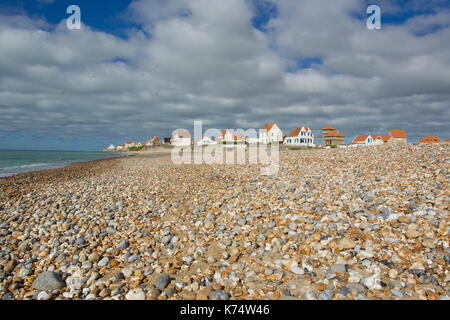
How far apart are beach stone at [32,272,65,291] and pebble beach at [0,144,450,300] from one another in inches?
0.8

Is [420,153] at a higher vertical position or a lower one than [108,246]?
higher

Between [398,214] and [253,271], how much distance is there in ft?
14.4

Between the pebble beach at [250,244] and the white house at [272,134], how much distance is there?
64637 millimetres

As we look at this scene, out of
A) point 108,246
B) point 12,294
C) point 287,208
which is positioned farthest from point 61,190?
point 287,208

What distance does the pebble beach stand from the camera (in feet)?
14.6

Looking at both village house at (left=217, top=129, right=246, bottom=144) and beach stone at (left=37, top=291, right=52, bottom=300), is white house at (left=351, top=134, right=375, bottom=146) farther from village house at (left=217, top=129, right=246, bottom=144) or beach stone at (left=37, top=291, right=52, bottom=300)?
beach stone at (left=37, top=291, right=52, bottom=300)

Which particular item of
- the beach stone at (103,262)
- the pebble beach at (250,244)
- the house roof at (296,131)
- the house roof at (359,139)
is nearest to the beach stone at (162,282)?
the pebble beach at (250,244)

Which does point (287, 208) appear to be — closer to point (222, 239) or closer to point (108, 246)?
point (222, 239)

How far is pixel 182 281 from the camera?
4828 mm

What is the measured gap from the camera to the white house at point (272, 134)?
75.0m

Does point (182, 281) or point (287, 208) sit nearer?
point (182, 281)

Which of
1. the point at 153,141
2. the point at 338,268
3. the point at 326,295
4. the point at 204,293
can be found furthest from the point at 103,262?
the point at 153,141
